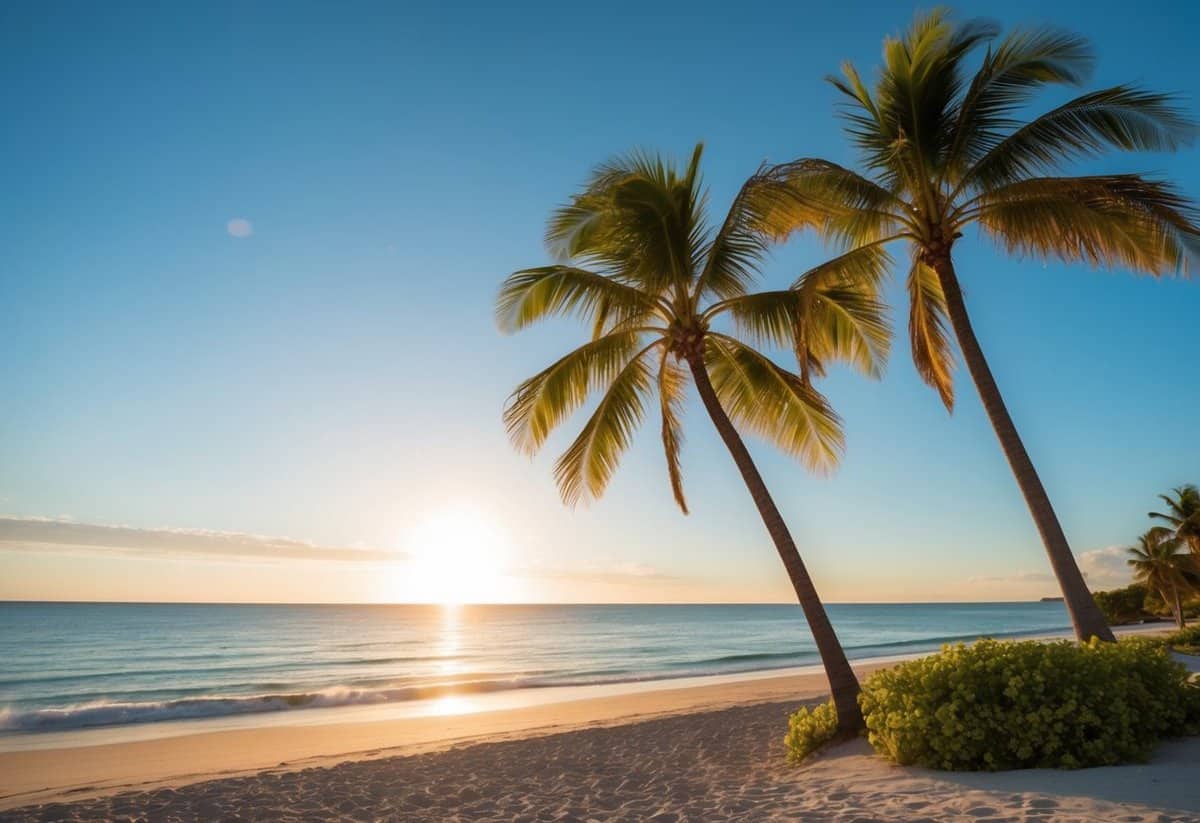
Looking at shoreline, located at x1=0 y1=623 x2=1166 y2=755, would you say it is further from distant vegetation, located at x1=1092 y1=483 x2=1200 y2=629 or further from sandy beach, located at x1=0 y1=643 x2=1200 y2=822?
distant vegetation, located at x1=1092 y1=483 x2=1200 y2=629

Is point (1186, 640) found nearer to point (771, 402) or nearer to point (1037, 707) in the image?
point (771, 402)

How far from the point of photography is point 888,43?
30.1 feet

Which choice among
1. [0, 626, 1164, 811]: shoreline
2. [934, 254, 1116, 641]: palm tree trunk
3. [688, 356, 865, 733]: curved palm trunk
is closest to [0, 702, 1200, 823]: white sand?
[688, 356, 865, 733]: curved palm trunk

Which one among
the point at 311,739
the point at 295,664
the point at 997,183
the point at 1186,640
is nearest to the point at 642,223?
the point at 997,183

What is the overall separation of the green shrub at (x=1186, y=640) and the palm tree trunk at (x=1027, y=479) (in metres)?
19.0

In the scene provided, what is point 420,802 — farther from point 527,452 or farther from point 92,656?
point 92,656

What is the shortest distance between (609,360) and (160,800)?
745 centimetres

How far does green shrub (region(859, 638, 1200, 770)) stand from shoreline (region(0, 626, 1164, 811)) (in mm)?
7437

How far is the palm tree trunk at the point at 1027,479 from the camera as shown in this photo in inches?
301

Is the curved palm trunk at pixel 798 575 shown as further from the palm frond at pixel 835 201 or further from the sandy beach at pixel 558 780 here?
the palm frond at pixel 835 201

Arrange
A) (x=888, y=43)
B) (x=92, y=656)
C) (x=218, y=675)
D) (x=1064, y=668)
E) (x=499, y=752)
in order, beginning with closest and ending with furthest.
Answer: (x=1064, y=668) < (x=888, y=43) < (x=499, y=752) < (x=218, y=675) < (x=92, y=656)

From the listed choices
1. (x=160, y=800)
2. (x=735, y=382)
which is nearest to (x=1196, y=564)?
(x=735, y=382)

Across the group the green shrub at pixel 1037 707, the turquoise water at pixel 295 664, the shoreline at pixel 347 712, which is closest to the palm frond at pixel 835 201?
the green shrub at pixel 1037 707

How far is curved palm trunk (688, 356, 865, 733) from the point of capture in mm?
8211
